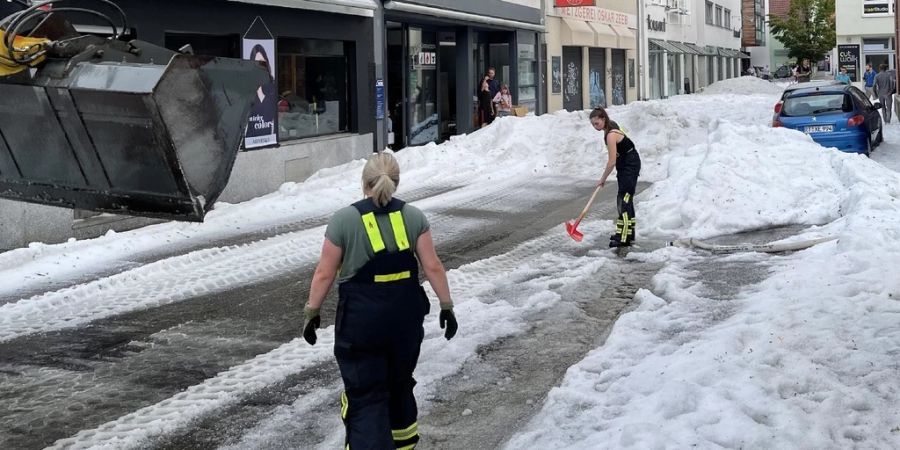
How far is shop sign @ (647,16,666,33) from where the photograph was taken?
50.1 m

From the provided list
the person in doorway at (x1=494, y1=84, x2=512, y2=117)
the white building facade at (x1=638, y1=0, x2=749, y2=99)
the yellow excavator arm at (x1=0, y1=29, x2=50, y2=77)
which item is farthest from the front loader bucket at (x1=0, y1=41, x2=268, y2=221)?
the white building facade at (x1=638, y1=0, x2=749, y2=99)

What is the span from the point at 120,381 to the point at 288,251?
16.6 feet

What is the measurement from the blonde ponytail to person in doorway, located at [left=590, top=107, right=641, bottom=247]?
717 centimetres

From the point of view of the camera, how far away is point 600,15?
40.3m

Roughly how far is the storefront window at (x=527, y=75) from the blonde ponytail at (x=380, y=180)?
27395 mm

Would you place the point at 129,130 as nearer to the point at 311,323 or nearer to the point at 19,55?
the point at 19,55

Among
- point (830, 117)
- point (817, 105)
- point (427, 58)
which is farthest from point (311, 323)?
point (427, 58)

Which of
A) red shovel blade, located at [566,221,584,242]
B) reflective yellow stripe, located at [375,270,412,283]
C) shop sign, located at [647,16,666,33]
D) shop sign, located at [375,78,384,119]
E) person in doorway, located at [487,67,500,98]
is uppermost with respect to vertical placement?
shop sign, located at [647,16,666,33]

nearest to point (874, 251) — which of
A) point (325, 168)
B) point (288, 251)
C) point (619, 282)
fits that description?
point (619, 282)

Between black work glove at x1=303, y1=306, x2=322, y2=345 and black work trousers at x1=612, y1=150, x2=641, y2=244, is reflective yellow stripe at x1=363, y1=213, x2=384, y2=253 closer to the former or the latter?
black work glove at x1=303, y1=306, x2=322, y2=345

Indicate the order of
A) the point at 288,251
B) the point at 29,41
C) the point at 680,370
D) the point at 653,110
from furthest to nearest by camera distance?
the point at 653,110 → the point at 288,251 → the point at 29,41 → the point at 680,370

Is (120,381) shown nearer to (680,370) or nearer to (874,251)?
(680,370)

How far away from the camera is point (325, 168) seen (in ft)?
65.6

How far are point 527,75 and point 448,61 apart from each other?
515cm
